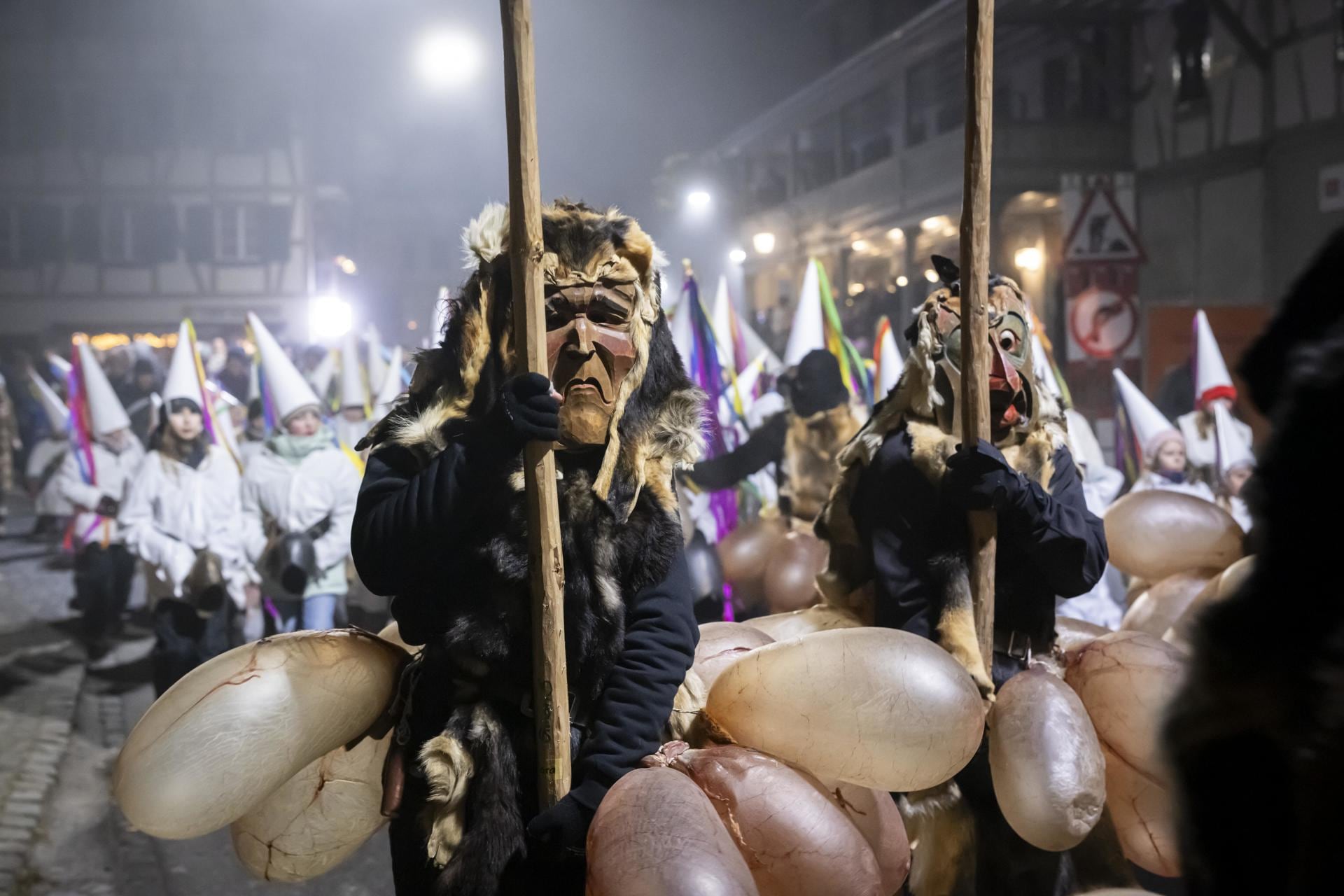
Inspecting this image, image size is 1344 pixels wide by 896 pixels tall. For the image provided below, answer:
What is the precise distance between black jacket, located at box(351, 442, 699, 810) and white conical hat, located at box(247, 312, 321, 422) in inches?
219

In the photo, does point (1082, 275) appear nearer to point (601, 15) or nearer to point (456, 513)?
point (456, 513)

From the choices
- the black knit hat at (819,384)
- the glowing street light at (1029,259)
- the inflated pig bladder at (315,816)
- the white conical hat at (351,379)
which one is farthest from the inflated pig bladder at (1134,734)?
the glowing street light at (1029,259)

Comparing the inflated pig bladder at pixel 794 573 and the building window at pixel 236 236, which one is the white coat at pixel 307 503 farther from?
the building window at pixel 236 236

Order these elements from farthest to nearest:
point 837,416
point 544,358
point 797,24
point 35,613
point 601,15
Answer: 1. point 797,24
2. point 601,15
3. point 35,613
4. point 837,416
5. point 544,358

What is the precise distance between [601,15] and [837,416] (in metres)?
11.6

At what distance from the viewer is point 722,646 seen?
3.11 meters

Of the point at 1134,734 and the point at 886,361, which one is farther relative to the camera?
the point at 886,361

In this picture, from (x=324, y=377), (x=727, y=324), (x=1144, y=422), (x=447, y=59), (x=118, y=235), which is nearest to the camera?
(x=1144, y=422)

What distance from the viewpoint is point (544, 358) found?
2.33 metres

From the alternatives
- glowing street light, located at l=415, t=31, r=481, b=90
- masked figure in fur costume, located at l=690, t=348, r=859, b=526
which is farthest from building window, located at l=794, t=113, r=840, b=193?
masked figure in fur costume, located at l=690, t=348, r=859, b=526

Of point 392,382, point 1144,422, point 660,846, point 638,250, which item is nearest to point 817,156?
point 392,382

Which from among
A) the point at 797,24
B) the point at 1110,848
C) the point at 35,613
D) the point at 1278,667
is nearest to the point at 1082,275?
the point at 1110,848

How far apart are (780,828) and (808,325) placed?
5792 millimetres

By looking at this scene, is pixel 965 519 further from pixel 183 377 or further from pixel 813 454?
pixel 183 377
